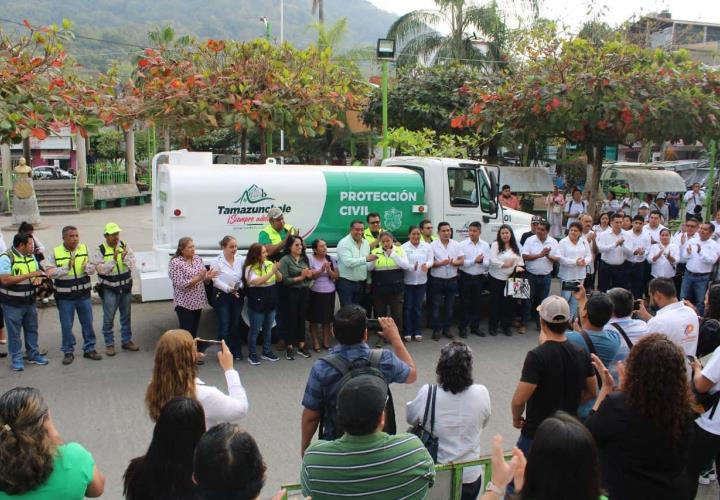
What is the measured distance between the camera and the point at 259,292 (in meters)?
8.20

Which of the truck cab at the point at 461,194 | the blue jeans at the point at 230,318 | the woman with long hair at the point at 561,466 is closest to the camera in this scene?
the woman with long hair at the point at 561,466

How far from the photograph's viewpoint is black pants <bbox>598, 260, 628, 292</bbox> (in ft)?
35.3

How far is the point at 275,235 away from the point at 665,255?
6.36 metres

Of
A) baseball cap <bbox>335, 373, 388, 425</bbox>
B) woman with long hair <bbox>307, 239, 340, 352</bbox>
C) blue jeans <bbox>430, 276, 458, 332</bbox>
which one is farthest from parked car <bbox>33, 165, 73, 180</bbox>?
baseball cap <bbox>335, 373, 388, 425</bbox>

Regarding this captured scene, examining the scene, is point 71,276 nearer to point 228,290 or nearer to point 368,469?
point 228,290

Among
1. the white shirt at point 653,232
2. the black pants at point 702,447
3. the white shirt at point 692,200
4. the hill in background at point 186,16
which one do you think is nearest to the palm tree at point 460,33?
the white shirt at point 692,200

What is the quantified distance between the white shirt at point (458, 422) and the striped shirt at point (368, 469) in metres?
0.85

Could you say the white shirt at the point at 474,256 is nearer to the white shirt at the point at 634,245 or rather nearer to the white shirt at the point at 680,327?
the white shirt at the point at 634,245

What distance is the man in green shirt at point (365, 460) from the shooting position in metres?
2.80

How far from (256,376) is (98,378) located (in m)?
1.82

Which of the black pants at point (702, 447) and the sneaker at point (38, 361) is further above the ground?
the black pants at point (702, 447)

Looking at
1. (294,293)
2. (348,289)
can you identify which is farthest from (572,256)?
(294,293)

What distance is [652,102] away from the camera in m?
12.4

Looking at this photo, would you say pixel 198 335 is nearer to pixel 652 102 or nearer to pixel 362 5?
pixel 652 102
